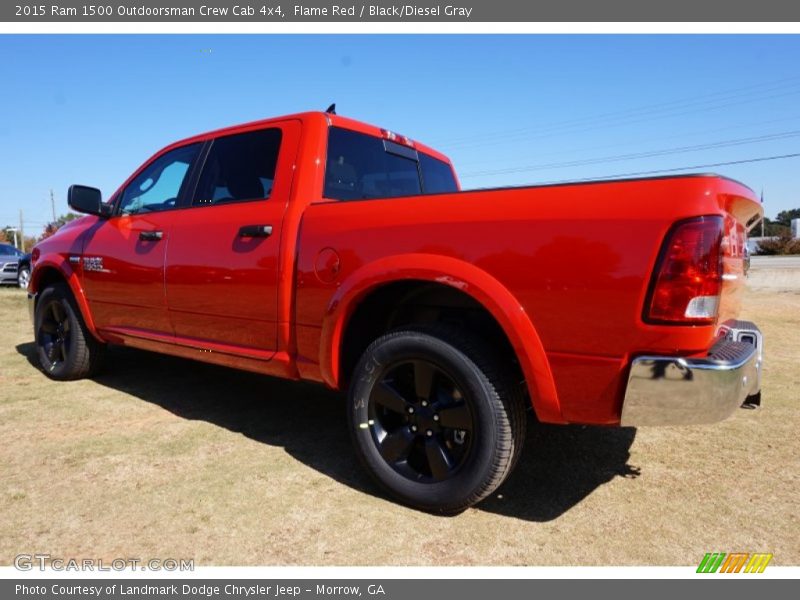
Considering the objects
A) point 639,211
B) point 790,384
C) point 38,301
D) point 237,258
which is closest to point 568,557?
point 639,211

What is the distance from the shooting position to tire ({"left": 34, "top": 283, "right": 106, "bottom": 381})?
4.55 metres

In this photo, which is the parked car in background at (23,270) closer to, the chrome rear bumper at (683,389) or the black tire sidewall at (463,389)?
the black tire sidewall at (463,389)

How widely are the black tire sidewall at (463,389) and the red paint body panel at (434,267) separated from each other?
0.20m

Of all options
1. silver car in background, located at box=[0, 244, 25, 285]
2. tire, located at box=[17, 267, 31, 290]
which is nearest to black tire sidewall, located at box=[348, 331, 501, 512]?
tire, located at box=[17, 267, 31, 290]

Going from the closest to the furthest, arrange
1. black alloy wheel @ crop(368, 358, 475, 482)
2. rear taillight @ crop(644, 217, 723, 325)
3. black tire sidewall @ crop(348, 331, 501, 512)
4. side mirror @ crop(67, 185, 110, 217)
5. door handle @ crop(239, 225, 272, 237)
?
1. rear taillight @ crop(644, 217, 723, 325)
2. black tire sidewall @ crop(348, 331, 501, 512)
3. black alloy wheel @ crop(368, 358, 475, 482)
4. door handle @ crop(239, 225, 272, 237)
5. side mirror @ crop(67, 185, 110, 217)

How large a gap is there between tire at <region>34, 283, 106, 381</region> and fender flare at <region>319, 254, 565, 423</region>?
288cm

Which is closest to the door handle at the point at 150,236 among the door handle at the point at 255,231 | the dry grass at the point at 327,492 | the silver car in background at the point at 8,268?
the door handle at the point at 255,231

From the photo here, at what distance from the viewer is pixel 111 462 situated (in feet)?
9.86

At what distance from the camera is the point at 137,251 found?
380 cm

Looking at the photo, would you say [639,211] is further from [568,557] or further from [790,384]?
[790,384]

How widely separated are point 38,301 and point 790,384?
252 inches

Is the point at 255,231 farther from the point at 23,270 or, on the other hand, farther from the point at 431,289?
the point at 23,270

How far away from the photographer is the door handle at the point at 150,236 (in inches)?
142

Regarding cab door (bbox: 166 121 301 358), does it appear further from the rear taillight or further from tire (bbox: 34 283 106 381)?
the rear taillight
